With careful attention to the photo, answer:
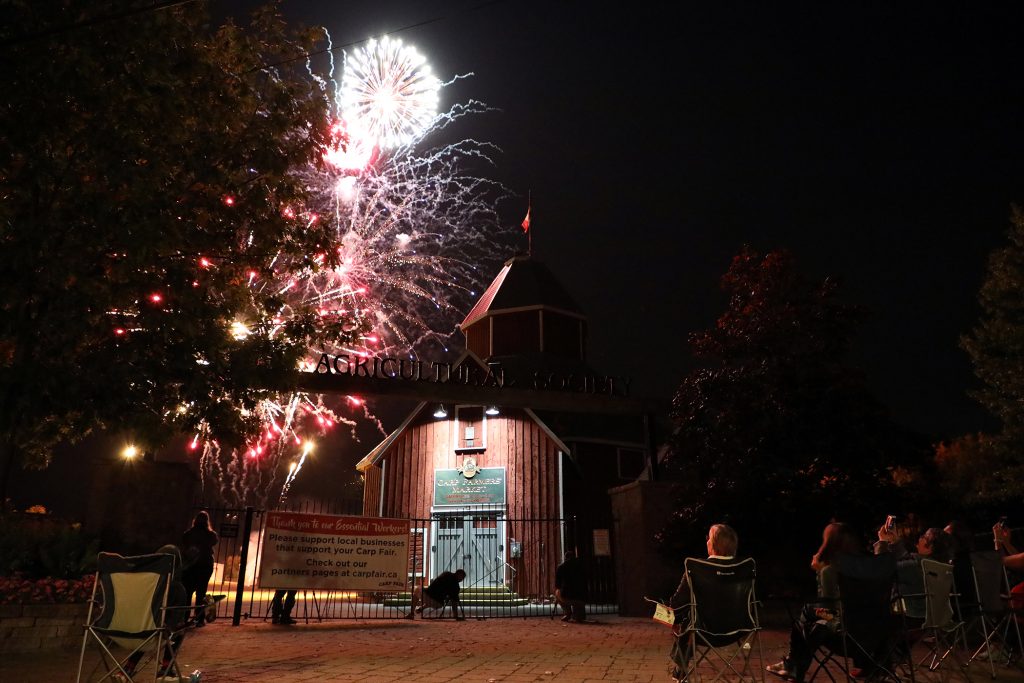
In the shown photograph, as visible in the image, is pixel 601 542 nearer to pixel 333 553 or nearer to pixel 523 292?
pixel 333 553

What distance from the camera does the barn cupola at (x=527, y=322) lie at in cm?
2703

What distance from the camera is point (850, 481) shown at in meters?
11.5

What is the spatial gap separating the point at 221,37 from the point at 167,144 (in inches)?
87.4

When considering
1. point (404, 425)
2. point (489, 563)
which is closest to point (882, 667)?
point (489, 563)

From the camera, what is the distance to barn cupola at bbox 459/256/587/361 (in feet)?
88.7

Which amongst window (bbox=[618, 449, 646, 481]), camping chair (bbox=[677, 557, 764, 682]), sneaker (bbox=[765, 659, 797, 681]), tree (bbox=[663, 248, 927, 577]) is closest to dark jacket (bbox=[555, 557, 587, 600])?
tree (bbox=[663, 248, 927, 577])

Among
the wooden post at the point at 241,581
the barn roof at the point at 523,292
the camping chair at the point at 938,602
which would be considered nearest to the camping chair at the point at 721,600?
the camping chair at the point at 938,602

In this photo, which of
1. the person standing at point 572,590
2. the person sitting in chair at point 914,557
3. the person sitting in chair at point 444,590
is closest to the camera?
the person sitting in chair at point 914,557

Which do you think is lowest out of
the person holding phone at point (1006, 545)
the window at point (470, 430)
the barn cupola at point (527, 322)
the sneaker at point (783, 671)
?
the sneaker at point (783, 671)

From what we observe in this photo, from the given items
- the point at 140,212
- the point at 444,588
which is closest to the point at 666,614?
the point at 140,212

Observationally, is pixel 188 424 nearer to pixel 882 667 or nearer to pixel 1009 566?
pixel 882 667

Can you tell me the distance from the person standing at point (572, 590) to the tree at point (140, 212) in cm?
646

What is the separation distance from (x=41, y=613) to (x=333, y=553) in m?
4.97

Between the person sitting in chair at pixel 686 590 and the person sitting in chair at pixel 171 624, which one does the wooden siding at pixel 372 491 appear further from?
the person sitting in chair at pixel 686 590
